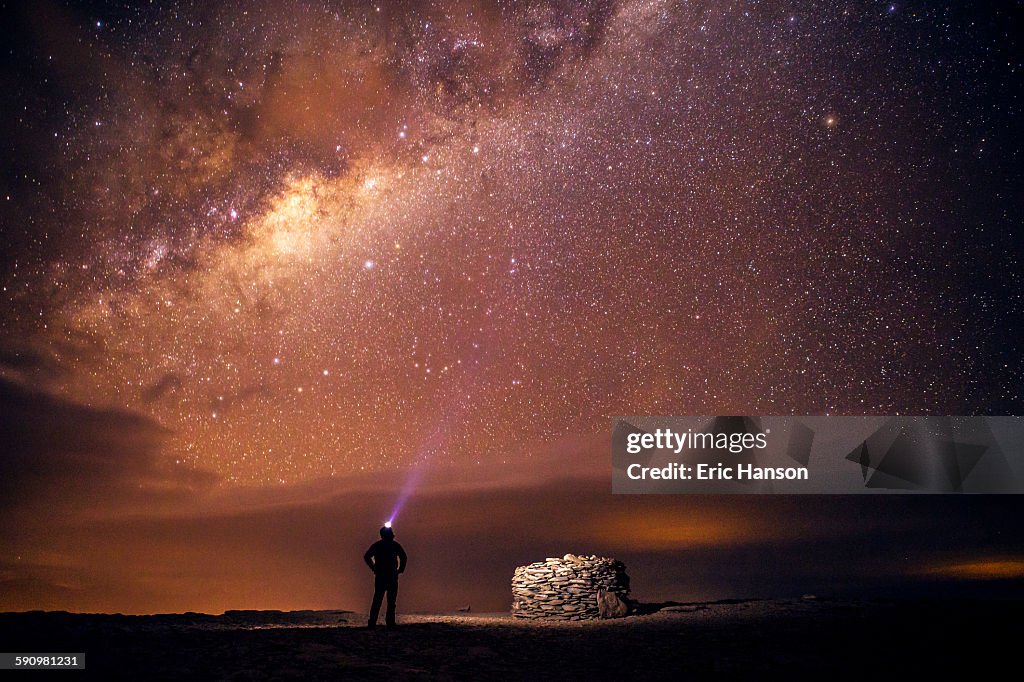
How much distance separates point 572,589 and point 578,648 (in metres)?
4.68

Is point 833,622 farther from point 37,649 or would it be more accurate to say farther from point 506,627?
point 37,649

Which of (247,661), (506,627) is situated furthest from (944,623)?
(247,661)

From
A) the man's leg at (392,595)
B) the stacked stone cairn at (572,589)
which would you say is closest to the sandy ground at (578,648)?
the man's leg at (392,595)

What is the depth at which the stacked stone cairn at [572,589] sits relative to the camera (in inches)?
570

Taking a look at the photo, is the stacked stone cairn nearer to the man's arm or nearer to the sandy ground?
the sandy ground

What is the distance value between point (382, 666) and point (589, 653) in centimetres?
276

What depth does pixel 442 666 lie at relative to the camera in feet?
28.8

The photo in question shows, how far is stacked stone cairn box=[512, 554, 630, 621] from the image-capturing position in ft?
47.5

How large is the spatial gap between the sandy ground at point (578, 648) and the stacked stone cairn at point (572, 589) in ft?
4.66

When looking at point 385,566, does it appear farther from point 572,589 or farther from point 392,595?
point 572,589

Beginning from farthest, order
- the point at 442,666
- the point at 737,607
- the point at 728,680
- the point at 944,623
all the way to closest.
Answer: the point at 737,607, the point at 944,623, the point at 442,666, the point at 728,680

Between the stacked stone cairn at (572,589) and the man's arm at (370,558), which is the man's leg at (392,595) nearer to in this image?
the man's arm at (370,558)

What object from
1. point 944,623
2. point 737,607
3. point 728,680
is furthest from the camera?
point 737,607

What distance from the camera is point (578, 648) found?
33.3 feet
